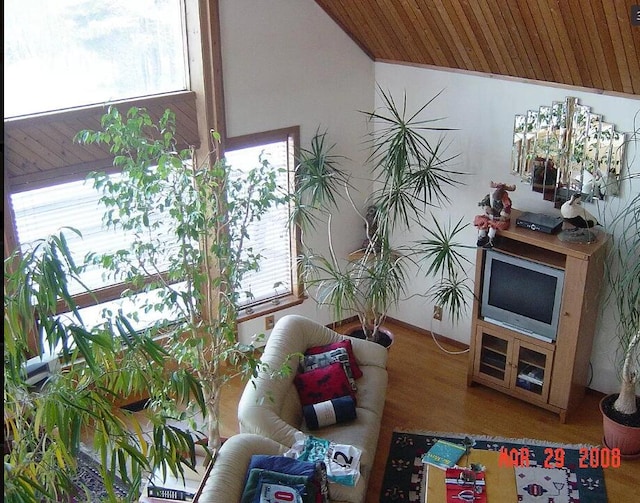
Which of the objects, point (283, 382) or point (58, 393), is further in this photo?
point (283, 382)

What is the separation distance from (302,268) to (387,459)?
186cm

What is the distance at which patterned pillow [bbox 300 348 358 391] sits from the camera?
16.6 ft

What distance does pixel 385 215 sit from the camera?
564cm

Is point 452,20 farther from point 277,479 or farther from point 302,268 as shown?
point 277,479

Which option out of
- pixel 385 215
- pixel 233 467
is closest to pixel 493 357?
pixel 385 215

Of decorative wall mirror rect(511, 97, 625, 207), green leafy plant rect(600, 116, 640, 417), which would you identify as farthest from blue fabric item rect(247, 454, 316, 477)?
decorative wall mirror rect(511, 97, 625, 207)

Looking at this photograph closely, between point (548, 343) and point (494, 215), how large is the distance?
1002mm

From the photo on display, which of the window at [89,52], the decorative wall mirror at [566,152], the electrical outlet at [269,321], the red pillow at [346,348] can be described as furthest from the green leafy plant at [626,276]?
the window at [89,52]

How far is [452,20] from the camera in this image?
4973 millimetres

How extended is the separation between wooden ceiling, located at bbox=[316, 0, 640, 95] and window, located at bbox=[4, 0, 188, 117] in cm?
132

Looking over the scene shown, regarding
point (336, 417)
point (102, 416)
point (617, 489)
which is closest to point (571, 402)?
point (617, 489)

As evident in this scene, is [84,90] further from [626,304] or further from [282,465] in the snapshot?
[626,304]

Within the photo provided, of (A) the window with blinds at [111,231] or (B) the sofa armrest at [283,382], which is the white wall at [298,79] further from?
(B) the sofa armrest at [283,382]

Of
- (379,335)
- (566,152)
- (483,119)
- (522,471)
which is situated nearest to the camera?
(522,471)
